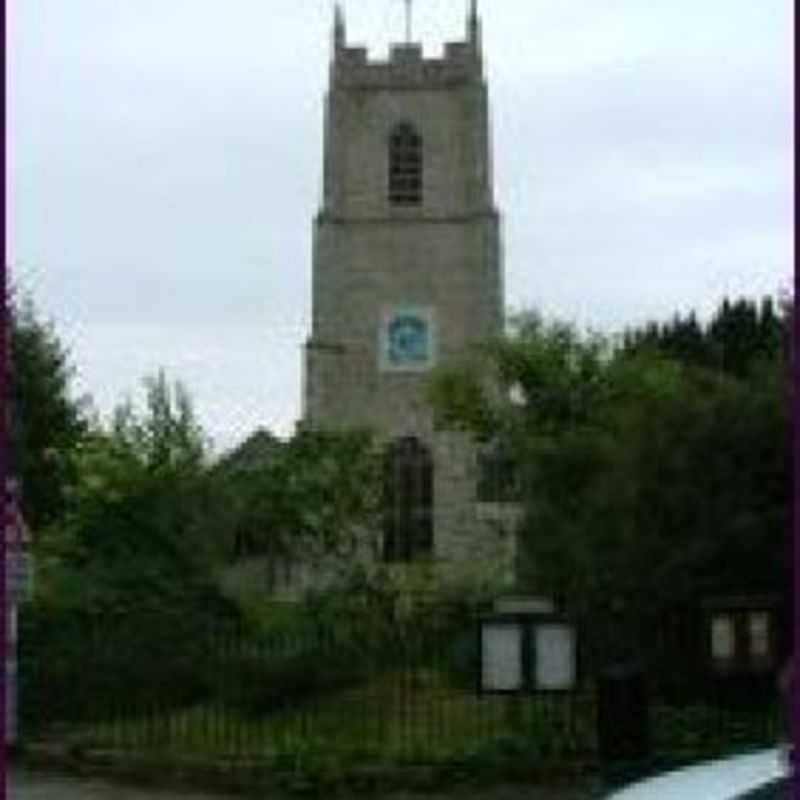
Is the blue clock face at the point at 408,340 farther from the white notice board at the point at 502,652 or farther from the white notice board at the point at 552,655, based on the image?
the white notice board at the point at 502,652

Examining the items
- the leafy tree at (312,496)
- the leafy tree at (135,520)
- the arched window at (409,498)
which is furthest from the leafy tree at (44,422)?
the arched window at (409,498)

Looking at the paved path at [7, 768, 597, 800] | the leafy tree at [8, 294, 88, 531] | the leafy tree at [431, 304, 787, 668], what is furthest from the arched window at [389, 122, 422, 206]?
the paved path at [7, 768, 597, 800]

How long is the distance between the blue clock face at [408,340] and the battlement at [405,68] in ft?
32.3

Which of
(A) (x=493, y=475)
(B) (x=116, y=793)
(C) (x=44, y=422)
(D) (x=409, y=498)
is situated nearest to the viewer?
(B) (x=116, y=793)

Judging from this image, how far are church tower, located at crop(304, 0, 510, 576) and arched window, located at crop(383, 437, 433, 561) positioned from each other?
0.15 ft

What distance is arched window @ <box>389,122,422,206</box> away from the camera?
315 ft

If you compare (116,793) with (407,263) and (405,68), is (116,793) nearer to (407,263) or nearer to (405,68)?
(407,263)

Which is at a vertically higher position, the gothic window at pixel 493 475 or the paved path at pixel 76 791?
the gothic window at pixel 493 475

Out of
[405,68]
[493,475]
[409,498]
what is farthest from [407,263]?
[493,475]

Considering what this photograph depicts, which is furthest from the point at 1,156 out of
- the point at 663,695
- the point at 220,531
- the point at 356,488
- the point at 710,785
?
the point at 356,488

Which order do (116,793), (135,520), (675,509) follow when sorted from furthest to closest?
(135,520)
(116,793)
(675,509)

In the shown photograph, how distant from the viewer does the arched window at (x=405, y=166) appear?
95875 millimetres

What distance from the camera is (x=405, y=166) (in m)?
96.8

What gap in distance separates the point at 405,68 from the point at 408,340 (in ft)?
38.2
